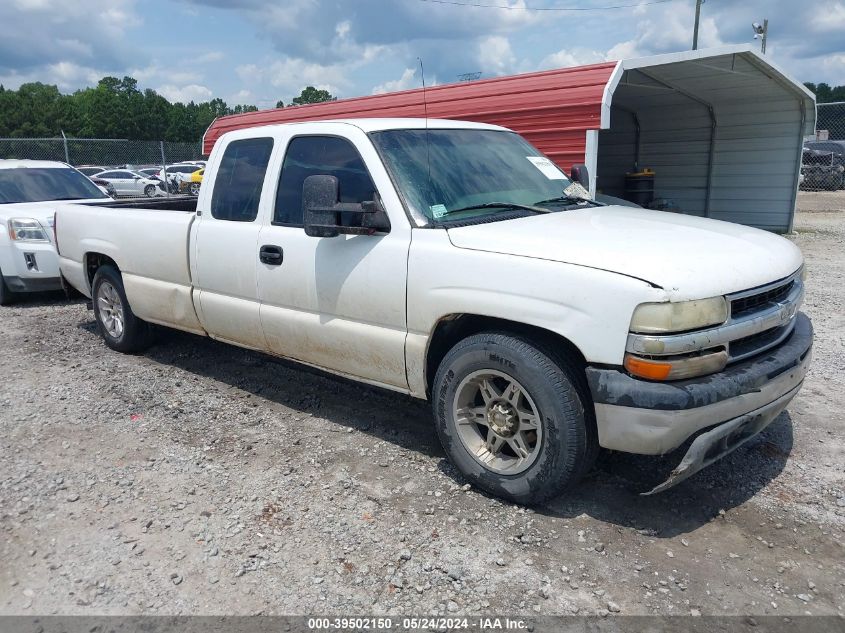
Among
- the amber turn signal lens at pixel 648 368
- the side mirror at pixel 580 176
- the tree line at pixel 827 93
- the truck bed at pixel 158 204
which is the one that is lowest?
the amber turn signal lens at pixel 648 368

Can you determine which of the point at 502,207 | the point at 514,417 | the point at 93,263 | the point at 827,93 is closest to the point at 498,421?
the point at 514,417

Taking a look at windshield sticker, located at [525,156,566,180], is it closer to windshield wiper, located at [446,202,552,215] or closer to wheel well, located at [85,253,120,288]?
windshield wiper, located at [446,202,552,215]

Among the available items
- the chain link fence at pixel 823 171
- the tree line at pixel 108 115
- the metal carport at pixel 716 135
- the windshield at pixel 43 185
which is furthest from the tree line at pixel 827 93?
the windshield at pixel 43 185

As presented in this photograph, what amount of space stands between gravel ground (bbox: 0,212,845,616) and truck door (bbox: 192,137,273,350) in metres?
0.69

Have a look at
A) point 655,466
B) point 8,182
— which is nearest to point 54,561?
point 655,466

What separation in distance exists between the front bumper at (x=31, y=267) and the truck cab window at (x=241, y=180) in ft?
14.7

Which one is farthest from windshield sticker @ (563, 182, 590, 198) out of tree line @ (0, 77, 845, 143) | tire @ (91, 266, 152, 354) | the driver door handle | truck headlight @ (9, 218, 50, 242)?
tree line @ (0, 77, 845, 143)

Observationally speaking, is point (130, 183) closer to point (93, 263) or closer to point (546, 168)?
point (93, 263)

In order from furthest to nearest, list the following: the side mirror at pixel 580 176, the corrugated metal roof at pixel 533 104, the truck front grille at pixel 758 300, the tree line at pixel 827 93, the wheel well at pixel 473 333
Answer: the tree line at pixel 827 93, the corrugated metal roof at pixel 533 104, the side mirror at pixel 580 176, the wheel well at pixel 473 333, the truck front grille at pixel 758 300

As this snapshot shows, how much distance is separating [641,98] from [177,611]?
14494 mm

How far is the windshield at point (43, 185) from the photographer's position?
908 cm

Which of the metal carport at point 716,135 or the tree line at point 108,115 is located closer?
the metal carport at point 716,135

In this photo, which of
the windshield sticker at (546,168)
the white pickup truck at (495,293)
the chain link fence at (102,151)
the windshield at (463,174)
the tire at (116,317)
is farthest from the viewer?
the chain link fence at (102,151)

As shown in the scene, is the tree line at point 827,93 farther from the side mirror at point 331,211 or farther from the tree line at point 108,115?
the side mirror at point 331,211
